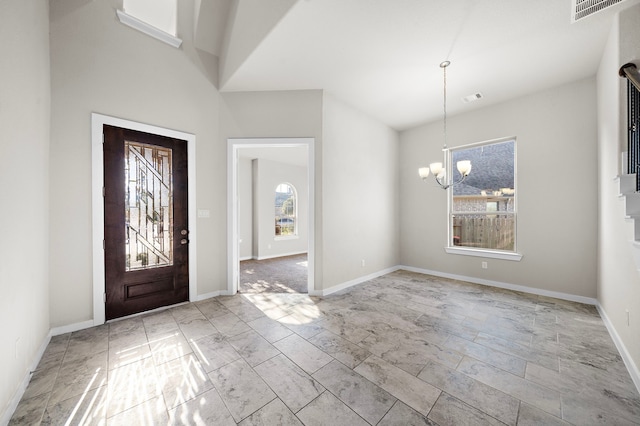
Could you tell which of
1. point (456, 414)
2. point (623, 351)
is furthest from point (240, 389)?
point (623, 351)

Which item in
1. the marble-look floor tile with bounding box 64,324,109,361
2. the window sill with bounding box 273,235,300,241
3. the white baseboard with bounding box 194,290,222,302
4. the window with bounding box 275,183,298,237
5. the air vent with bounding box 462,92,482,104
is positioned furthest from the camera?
the window with bounding box 275,183,298,237

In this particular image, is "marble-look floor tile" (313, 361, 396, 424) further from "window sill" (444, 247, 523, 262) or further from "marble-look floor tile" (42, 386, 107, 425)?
"window sill" (444, 247, 523, 262)

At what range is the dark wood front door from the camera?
9.11 feet

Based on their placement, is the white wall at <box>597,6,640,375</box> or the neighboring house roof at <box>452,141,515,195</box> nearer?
the white wall at <box>597,6,640,375</box>

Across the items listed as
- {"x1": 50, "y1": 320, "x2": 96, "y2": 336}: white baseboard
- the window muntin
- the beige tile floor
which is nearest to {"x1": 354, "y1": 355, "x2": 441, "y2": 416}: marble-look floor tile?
the beige tile floor

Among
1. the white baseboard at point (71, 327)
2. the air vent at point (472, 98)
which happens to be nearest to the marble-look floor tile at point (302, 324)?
the white baseboard at point (71, 327)

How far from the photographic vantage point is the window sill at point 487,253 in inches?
153

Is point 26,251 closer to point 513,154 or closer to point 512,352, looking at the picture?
point 512,352

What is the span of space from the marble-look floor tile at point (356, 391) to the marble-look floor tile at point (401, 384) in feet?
0.20

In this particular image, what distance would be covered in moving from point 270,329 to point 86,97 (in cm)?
325

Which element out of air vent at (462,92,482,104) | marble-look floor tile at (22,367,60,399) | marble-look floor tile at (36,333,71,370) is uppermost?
air vent at (462,92,482,104)

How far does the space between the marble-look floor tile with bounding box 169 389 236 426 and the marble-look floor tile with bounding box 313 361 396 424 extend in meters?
0.66

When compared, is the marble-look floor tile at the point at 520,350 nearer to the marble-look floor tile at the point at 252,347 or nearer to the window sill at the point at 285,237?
the marble-look floor tile at the point at 252,347

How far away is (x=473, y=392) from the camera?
167 centimetres
